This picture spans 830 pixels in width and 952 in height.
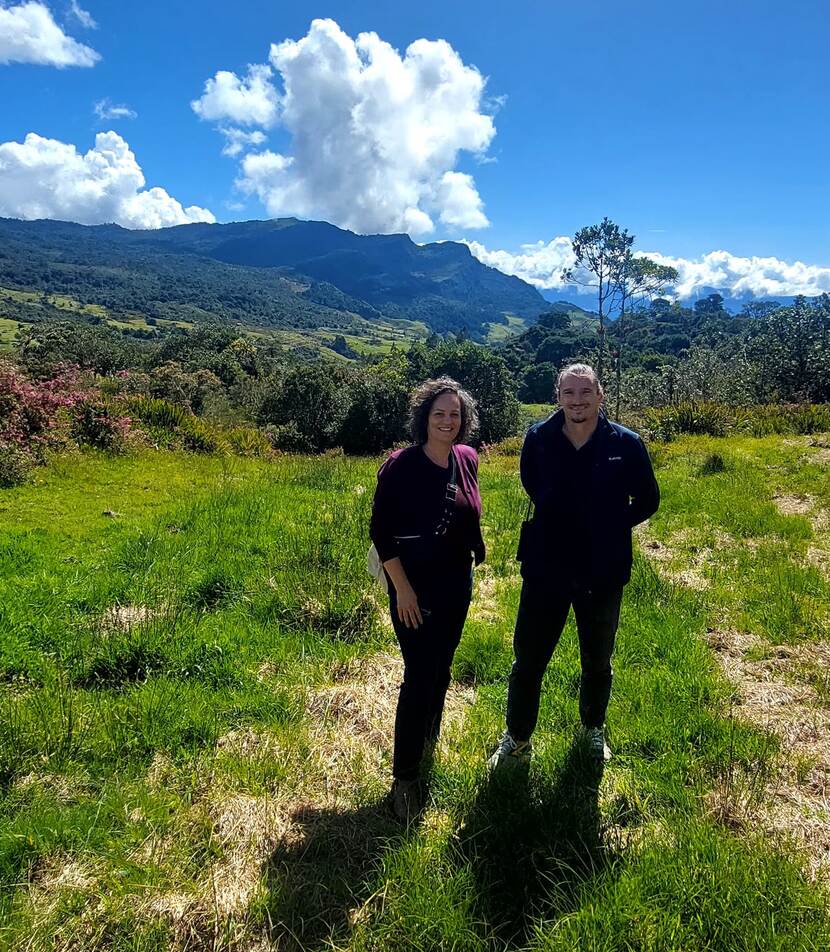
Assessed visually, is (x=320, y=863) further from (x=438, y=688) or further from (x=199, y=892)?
(x=438, y=688)

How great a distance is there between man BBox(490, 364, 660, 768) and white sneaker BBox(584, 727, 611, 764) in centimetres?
44

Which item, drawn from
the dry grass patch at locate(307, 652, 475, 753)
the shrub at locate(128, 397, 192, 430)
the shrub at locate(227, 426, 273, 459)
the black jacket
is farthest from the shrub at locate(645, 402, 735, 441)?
the black jacket

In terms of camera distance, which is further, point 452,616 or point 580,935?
point 452,616

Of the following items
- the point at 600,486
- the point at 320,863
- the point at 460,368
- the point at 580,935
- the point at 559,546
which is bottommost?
the point at 320,863

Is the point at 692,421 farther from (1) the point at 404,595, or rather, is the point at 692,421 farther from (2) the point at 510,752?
(1) the point at 404,595

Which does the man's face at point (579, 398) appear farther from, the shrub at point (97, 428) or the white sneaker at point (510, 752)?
the shrub at point (97, 428)

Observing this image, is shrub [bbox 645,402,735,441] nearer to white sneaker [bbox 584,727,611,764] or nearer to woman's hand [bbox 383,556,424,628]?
white sneaker [bbox 584,727,611,764]

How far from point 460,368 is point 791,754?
4320 cm

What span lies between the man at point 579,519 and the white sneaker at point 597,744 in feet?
1.46

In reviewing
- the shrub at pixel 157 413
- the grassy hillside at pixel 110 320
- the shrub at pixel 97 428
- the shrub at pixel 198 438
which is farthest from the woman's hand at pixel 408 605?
the grassy hillside at pixel 110 320

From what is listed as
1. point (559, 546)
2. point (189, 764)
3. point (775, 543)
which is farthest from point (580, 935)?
point (775, 543)

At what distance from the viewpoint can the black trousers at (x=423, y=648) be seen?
2.41 m

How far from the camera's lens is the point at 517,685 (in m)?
2.79

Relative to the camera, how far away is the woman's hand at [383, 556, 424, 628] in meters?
2.32
